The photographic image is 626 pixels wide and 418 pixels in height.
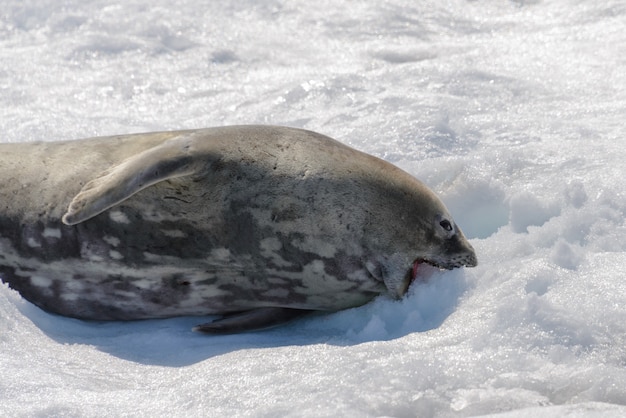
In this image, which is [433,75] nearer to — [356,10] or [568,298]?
[356,10]

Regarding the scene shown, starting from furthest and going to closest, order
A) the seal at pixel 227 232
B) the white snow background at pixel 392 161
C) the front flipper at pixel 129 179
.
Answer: the seal at pixel 227 232
the front flipper at pixel 129 179
the white snow background at pixel 392 161

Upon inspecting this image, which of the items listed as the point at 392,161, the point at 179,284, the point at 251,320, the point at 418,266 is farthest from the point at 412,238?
the point at 392,161

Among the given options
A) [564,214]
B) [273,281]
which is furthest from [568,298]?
[273,281]

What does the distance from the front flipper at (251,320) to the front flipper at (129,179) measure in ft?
1.62

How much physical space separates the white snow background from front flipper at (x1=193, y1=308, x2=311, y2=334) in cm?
5

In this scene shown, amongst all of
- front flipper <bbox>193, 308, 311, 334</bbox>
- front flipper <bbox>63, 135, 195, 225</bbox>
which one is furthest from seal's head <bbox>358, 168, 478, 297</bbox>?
front flipper <bbox>63, 135, 195, 225</bbox>

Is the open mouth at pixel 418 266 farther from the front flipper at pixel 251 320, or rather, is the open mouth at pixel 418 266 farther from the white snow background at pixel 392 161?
the front flipper at pixel 251 320

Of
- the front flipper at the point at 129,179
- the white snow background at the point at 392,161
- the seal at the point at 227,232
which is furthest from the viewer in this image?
the seal at the point at 227,232

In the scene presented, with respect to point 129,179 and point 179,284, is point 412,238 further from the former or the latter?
point 129,179

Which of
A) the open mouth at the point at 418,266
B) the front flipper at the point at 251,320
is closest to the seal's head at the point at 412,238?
the open mouth at the point at 418,266

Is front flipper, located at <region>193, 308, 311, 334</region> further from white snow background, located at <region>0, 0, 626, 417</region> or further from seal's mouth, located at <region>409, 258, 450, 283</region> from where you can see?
seal's mouth, located at <region>409, 258, 450, 283</region>

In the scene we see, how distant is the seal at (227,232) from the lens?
3.23m

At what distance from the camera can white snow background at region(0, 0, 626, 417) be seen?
8.60 feet

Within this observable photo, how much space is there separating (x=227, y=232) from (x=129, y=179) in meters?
0.37
